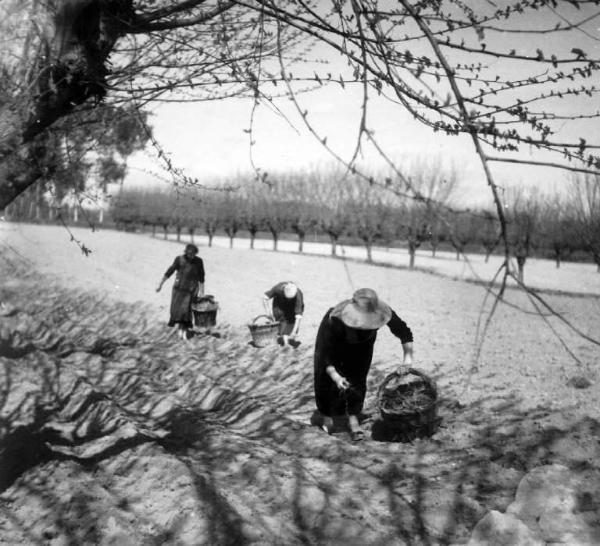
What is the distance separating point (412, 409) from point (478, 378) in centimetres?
256

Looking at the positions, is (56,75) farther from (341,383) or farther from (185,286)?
(185,286)

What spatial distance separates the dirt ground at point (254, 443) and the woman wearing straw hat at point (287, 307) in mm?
386

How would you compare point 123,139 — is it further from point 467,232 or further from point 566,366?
point 467,232

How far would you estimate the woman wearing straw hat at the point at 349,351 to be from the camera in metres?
4.23

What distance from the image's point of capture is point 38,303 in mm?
11375

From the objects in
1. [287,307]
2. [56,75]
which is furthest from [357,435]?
[56,75]

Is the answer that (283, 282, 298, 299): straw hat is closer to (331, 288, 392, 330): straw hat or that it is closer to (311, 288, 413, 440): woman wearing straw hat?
(311, 288, 413, 440): woman wearing straw hat

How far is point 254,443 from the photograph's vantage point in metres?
4.56

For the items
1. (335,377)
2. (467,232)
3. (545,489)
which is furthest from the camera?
(467,232)

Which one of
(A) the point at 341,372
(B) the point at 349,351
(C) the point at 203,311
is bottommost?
(C) the point at 203,311

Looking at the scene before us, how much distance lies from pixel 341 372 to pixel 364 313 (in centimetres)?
79

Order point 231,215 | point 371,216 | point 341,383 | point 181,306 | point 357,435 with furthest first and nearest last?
1. point 231,215
2. point 371,216
3. point 181,306
4. point 357,435
5. point 341,383

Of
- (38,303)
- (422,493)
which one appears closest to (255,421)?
(422,493)

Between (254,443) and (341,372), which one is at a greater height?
(341,372)
